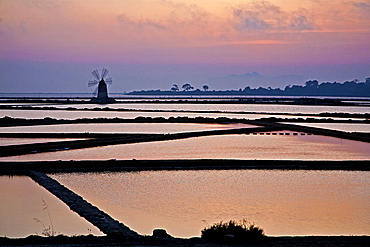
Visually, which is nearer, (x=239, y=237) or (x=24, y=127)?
(x=239, y=237)

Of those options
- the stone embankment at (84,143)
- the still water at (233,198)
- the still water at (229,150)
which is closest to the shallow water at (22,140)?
the stone embankment at (84,143)

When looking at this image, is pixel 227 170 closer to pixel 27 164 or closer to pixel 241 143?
pixel 27 164

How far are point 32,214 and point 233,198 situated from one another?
3.31 m

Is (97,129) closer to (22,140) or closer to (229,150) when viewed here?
(22,140)

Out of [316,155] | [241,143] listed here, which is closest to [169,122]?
[241,143]

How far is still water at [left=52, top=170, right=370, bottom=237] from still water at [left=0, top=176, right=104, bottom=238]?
0.60 meters

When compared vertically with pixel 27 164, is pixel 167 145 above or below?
above

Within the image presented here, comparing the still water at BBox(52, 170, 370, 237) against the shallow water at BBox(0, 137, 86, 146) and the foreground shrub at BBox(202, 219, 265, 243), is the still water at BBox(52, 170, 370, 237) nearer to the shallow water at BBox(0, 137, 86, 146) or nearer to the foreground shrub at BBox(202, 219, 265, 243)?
the foreground shrub at BBox(202, 219, 265, 243)

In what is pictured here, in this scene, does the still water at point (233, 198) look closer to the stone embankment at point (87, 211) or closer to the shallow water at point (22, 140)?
the stone embankment at point (87, 211)

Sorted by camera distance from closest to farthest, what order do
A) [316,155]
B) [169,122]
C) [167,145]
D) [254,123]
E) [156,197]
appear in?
[156,197]
[316,155]
[167,145]
[254,123]
[169,122]

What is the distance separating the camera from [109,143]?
17312mm

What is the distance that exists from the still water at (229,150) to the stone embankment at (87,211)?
13.4 feet

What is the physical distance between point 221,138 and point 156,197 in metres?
11.2

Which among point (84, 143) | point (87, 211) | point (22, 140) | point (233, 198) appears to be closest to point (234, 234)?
point (87, 211)
